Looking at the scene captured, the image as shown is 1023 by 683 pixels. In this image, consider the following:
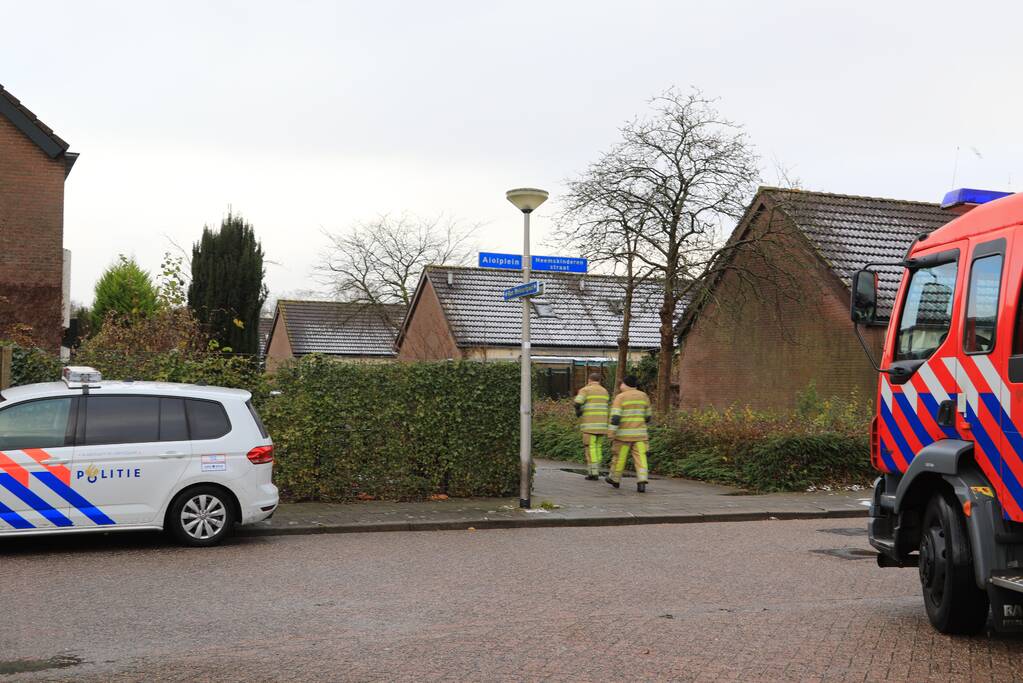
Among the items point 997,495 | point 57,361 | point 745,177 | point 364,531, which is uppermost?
point 745,177

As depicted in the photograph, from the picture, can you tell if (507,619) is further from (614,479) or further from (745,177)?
(745,177)

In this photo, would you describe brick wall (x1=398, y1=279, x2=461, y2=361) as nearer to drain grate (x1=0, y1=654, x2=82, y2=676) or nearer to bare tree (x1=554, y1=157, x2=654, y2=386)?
bare tree (x1=554, y1=157, x2=654, y2=386)

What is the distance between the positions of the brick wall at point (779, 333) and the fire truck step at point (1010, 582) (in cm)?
1738

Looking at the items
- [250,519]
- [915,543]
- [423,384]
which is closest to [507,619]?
[915,543]

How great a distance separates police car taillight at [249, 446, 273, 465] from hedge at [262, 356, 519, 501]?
2800 mm

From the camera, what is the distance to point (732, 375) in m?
28.8

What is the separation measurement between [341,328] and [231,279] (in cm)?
2344

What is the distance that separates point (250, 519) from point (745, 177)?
14065 mm

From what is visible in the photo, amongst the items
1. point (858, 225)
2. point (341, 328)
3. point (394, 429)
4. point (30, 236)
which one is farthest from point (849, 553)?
point (341, 328)

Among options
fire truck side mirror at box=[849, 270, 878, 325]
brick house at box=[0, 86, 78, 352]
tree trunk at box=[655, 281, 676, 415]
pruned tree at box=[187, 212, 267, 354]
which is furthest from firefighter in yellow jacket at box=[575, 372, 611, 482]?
pruned tree at box=[187, 212, 267, 354]

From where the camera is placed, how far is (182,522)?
1095cm

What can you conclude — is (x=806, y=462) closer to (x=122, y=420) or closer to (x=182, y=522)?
(x=182, y=522)

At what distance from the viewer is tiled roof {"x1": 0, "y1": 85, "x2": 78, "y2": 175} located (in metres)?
23.2

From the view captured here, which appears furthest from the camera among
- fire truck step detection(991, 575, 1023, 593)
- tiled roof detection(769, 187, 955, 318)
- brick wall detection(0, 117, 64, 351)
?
tiled roof detection(769, 187, 955, 318)
